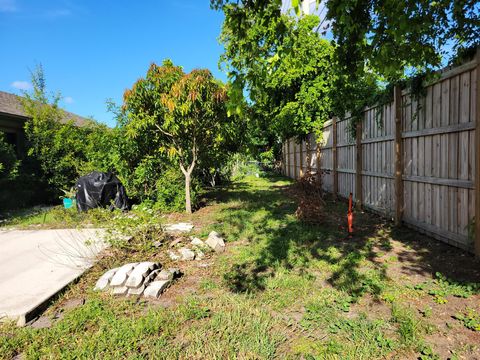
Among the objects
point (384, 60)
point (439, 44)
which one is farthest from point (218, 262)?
point (439, 44)

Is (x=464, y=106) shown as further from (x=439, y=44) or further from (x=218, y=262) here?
(x=218, y=262)

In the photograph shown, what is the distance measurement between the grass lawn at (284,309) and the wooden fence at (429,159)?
0.50 m

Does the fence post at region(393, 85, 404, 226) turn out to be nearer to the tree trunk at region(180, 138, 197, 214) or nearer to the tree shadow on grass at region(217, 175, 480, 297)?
the tree shadow on grass at region(217, 175, 480, 297)

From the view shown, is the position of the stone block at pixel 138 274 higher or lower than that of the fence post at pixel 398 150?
lower

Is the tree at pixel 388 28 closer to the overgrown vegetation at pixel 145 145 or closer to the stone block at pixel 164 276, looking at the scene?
the stone block at pixel 164 276

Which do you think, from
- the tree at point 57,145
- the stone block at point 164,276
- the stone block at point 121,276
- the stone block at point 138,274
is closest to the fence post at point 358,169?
the stone block at point 164,276

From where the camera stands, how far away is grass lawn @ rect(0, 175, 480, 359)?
96.5 inches

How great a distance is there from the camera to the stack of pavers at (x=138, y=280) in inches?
→ 141

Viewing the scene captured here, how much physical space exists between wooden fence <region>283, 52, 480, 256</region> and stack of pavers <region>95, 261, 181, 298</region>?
12.5 ft

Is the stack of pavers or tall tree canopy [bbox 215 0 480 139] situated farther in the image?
the stack of pavers

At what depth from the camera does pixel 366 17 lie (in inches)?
140

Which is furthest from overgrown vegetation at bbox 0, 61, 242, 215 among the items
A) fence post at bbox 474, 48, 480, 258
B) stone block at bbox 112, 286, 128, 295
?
fence post at bbox 474, 48, 480, 258

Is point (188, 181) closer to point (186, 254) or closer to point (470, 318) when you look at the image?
point (186, 254)

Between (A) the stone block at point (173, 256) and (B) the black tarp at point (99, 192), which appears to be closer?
(A) the stone block at point (173, 256)
